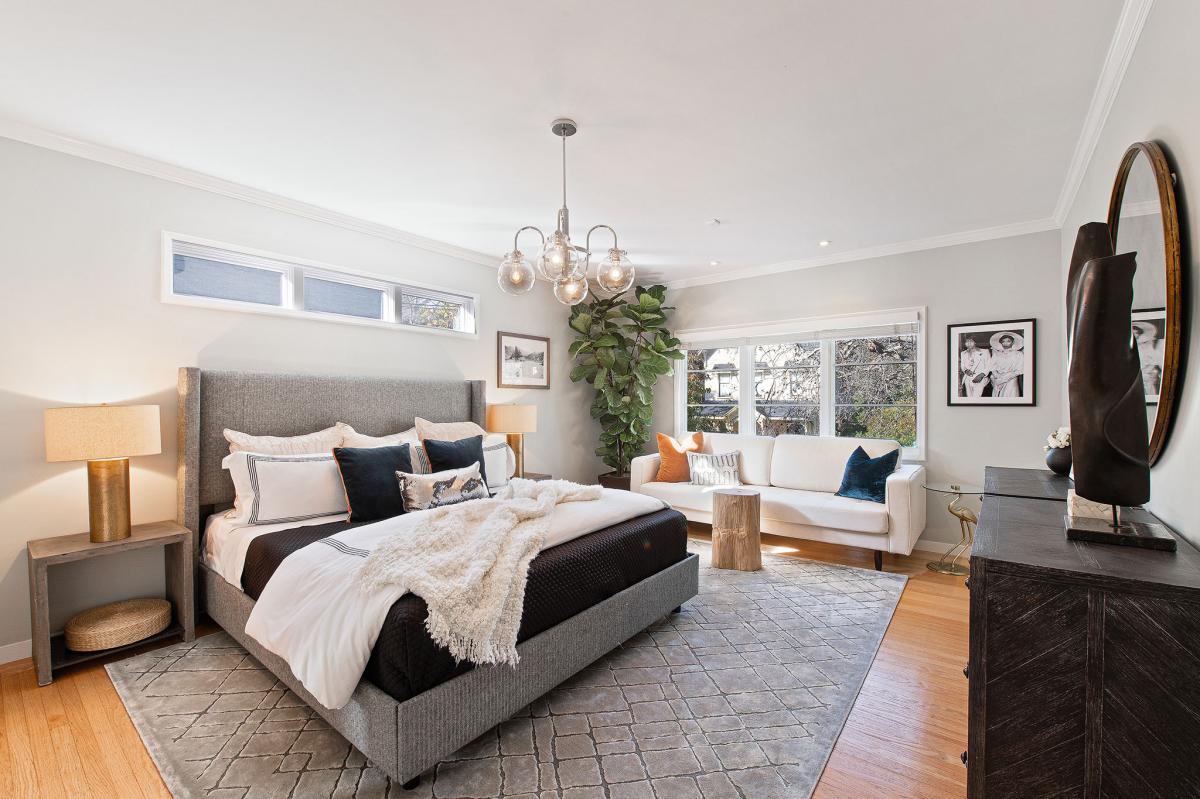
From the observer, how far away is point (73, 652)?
262cm

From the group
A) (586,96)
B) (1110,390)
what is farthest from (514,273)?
(1110,390)

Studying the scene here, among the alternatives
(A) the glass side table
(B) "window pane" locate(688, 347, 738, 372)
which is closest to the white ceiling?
(A) the glass side table

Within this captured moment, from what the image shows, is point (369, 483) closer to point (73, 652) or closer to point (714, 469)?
point (73, 652)

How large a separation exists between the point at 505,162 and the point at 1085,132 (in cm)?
287

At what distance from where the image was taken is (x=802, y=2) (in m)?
1.80

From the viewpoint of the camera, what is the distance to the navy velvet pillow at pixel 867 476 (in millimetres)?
4215

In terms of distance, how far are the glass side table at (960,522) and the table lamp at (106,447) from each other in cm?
472

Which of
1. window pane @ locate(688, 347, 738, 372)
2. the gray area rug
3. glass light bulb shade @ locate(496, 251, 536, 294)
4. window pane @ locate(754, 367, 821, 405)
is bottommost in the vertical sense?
the gray area rug

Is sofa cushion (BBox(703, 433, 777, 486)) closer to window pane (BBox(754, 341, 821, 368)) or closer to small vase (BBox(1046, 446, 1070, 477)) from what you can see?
window pane (BBox(754, 341, 821, 368))

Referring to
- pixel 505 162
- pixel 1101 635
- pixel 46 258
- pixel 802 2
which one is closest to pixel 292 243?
pixel 46 258

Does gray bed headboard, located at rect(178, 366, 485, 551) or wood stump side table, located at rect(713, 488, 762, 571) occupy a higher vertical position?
gray bed headboard, located at rect(178, 366, 485, 551)

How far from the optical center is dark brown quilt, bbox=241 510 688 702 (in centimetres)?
176

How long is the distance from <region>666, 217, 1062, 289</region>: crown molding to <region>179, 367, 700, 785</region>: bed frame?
274 cm

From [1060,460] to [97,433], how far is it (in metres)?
4.53
